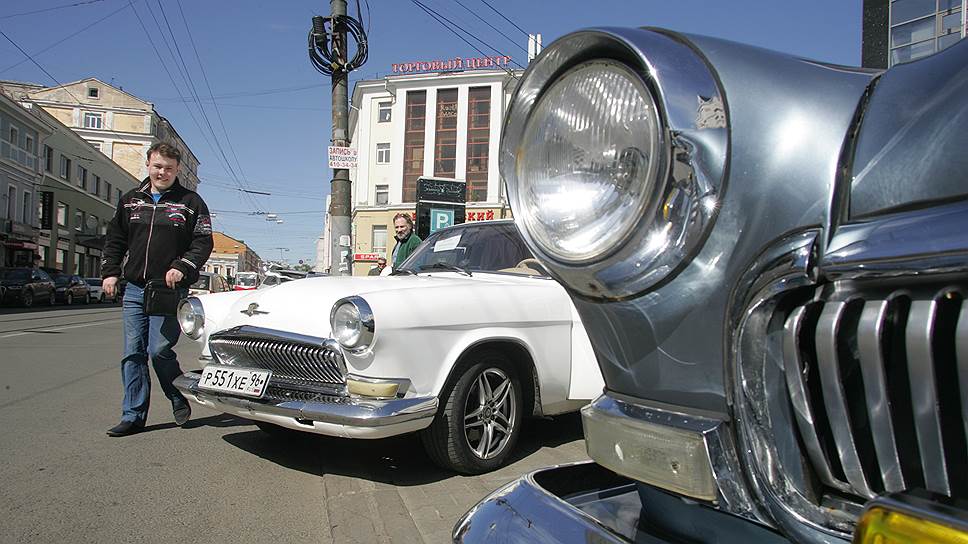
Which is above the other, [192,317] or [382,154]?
[382,154]

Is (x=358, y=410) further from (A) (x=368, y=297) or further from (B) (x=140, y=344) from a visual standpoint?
(B) (x=140, y=344)

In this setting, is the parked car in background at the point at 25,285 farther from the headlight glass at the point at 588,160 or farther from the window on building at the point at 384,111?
the headlight glass at the point at 588,160

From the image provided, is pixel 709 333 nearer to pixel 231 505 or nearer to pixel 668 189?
pixel 668 189

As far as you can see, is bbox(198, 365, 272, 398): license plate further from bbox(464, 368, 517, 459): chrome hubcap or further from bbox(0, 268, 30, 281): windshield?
bbox(0, 268, 30, 281): windshield

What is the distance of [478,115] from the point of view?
4009 centimetres

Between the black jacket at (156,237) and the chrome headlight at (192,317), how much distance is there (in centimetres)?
17

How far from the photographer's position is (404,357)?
117 inches

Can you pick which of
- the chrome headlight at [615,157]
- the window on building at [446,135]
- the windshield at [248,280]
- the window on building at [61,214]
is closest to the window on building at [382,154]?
the window on building at [446,135]

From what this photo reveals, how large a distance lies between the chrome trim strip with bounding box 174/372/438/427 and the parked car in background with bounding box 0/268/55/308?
2625cm

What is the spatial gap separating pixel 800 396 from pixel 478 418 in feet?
8.52

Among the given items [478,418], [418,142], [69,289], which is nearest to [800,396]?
[478,418]

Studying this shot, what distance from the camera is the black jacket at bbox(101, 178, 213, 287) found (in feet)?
13.3

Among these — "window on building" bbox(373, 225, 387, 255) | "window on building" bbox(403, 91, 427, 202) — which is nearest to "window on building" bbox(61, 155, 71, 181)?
"window on building" bbox(373, 225, 387, 255)

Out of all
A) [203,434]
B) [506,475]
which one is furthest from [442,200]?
[506,475]
